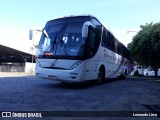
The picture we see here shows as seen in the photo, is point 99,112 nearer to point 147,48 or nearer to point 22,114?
point 22,114

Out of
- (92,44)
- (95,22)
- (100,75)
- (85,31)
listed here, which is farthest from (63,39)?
(100,75)

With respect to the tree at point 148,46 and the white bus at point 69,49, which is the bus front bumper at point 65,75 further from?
the tree at point 148,46

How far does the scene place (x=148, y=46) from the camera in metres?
27.8

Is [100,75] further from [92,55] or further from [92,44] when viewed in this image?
[92,44]

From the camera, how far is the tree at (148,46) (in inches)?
1039

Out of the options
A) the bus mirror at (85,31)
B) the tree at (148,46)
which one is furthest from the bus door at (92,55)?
the tree at (148,46)

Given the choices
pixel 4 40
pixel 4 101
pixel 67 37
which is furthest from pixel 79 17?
pixel 4 40

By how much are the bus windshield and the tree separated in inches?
574

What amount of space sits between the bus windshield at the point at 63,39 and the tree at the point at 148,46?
47.8ft

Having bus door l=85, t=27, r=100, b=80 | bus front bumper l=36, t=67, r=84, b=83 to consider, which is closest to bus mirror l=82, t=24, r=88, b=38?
bus door l=85, t=27, r=100, b=80

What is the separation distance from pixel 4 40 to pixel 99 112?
95.2 feet

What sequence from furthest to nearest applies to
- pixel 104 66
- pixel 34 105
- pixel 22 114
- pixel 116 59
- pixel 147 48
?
Answer: pixel 147 48, pixel 116 59, pixel 104 66, pixel 34 105, pixel 22 114

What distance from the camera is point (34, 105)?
7500 mm

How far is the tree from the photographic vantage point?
26391 millimetres
